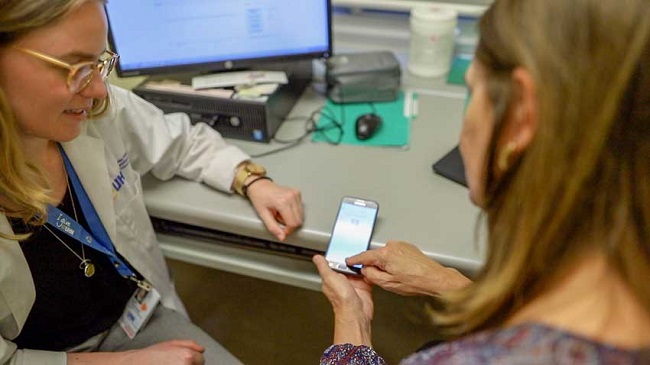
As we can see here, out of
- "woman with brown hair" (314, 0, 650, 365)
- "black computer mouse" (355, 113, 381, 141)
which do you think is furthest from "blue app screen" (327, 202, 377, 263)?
"woman with brown hair" (314, 0, 650, 365)

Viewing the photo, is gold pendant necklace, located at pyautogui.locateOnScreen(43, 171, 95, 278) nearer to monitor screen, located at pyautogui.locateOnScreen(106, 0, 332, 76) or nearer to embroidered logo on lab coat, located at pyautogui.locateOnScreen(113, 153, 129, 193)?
embroidered logo on lab coat, located at pyautogui.locateOnScreen(113, 153, 129, 193)

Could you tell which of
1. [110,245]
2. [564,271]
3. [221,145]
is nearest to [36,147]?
[110,245]

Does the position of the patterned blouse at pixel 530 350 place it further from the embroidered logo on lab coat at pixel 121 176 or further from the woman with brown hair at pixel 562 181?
the embroidered logo on lab coat at pixel 121 176

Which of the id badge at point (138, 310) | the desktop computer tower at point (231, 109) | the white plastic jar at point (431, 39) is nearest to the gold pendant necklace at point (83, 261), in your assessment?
the id badge at point (138, 310)

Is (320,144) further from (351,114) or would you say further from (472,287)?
(472,287)

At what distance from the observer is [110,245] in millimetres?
1059

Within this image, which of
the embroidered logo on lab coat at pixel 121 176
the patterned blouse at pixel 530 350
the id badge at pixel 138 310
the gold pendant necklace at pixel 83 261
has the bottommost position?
the id badge at pixel 138 310

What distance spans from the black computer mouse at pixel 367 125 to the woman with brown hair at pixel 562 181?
0.62 meters

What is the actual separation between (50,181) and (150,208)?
0.22 meters

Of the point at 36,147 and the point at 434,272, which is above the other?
the point at 36,147

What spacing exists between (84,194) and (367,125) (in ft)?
1.94

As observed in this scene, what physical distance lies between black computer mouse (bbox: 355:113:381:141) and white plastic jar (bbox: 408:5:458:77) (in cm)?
27

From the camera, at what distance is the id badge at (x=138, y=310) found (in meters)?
1.16

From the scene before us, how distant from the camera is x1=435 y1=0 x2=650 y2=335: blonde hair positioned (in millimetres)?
520
